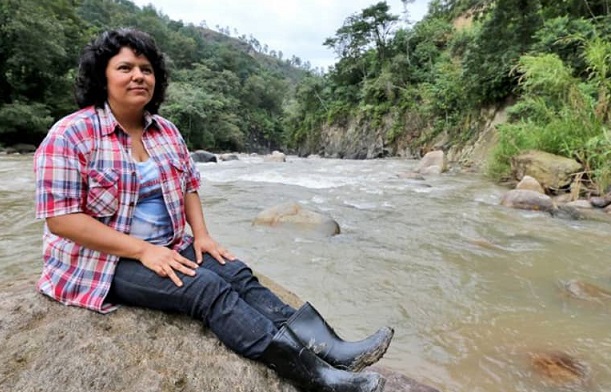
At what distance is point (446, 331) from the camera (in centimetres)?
256

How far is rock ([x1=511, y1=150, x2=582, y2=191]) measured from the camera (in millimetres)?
6684

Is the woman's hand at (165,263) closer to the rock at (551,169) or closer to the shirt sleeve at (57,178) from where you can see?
the shirt sleeve at (57,178)

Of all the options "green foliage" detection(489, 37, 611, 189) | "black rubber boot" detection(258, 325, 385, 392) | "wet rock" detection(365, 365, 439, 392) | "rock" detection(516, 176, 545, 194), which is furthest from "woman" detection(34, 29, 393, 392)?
"rock" detection(516, 176, 545, 194)

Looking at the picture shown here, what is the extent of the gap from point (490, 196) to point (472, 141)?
722cm

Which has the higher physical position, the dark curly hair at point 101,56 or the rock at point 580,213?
the dark curly hair at point 101,56

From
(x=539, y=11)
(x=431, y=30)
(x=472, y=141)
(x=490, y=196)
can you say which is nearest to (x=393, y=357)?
(x=490, y=196)

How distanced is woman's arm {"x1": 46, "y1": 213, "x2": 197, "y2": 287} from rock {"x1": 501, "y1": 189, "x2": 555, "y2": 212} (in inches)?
227

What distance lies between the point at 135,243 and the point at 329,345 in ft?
2.37

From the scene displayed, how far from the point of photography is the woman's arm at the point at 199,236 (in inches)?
62.5

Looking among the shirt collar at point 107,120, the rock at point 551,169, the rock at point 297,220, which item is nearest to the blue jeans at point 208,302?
the shirt collar at point 107,120

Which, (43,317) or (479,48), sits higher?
(479,48)

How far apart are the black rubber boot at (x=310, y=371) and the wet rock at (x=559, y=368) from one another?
52.4 inches

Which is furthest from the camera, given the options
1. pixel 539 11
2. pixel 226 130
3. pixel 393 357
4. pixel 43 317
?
pixel 226 130

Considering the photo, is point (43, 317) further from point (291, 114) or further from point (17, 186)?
point (291, 114)
